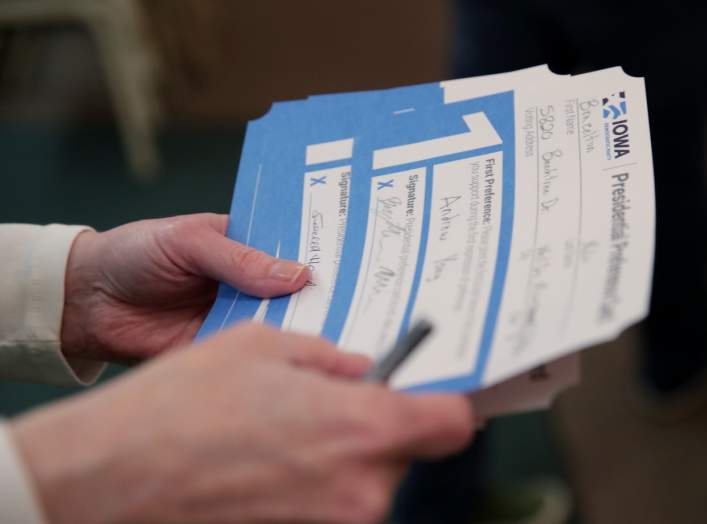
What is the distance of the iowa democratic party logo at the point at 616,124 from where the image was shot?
1.67ft

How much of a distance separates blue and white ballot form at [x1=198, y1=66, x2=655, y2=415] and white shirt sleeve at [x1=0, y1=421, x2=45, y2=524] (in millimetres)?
181

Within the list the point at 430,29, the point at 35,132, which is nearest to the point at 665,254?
the point at 430,29

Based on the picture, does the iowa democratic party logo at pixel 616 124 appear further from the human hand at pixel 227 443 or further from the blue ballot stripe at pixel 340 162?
the human hand at pixel 227 443

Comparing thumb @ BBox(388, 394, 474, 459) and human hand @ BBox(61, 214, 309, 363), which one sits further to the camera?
human hand @ BBox(61, 214, 309, 363)

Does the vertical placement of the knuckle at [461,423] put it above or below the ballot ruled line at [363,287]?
below

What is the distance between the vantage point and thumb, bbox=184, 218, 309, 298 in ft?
1.78

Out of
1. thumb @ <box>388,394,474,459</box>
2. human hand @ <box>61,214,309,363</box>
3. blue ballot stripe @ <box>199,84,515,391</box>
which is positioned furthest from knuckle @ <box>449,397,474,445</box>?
human hand @ <box>61,214,309,363</box>

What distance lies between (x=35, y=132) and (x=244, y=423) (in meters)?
1.56

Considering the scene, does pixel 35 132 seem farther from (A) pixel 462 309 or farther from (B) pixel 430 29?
(A) pixel 462 309

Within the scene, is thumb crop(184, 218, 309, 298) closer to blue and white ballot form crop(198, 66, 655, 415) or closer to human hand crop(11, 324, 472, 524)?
blue and white ballot form crop(198, 66, 655, 415)

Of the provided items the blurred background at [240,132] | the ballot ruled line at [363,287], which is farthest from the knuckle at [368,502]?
the blurred background at [240,132]

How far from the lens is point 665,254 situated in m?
1.13

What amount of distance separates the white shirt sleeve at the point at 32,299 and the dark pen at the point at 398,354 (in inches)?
12.5

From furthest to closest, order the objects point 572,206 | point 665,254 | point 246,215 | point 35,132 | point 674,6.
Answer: point 35,132 < point 665,254 < point 674,6 < point 246,215 < point 572,206
